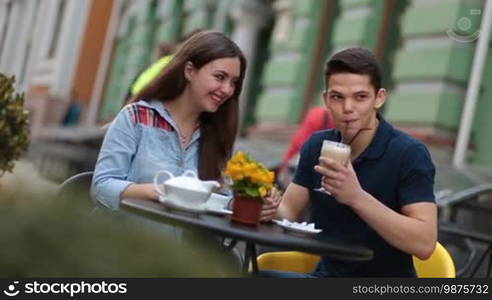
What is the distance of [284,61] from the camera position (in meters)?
7.58

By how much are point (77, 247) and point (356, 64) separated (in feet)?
3.75

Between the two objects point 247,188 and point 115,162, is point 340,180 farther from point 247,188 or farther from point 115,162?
point 115,162

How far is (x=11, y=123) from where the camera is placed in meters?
2.24

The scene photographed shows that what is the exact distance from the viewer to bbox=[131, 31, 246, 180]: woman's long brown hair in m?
1.98

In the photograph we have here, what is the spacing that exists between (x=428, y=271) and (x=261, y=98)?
235 inches

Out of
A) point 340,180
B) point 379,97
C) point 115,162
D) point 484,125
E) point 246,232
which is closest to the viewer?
point 246,232

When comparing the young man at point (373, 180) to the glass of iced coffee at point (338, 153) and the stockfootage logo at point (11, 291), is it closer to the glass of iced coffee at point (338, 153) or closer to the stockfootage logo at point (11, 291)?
the glass of iced coffee at point (338, 153)

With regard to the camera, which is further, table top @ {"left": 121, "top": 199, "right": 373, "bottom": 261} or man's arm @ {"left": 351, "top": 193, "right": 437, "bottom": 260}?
man's arm @ {"left": 351, "top": 193, "right": 437, "bottom": 260}

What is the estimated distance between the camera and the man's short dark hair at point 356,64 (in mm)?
1747

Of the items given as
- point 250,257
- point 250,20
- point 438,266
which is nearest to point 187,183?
point 250,257

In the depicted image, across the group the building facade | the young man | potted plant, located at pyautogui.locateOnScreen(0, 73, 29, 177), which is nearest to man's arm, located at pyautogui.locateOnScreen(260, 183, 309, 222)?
the young man

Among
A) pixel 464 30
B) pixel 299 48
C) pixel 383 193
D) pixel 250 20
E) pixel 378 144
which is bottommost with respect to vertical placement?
pixel 383 193

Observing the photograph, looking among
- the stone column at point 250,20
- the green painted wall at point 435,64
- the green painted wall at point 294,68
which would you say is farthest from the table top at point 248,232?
the stone column at point 250,20

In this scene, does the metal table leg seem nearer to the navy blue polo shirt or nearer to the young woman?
the navy blue polo shirt
